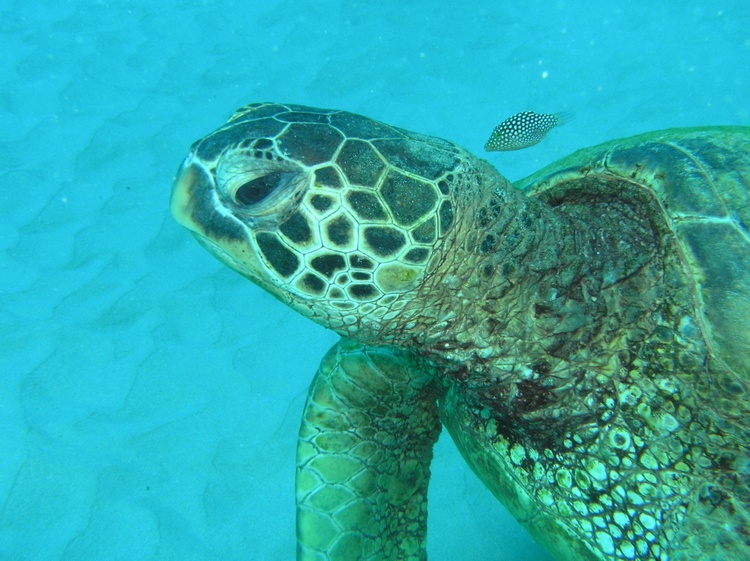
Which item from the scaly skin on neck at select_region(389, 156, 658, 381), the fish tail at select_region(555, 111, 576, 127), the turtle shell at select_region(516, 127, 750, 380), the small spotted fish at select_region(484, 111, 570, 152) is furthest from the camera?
the fish tail at select_region(555, 111, 576, 127)

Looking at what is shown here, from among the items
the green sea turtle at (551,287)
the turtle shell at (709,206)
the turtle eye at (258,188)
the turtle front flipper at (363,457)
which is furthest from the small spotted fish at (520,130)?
the turtle eye at (258,188)

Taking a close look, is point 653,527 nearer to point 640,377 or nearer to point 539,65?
point 640,377

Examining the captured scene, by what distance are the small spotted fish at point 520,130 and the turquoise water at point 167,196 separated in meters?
1.58

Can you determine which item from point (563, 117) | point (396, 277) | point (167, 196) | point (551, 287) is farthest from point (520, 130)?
point (167, 196)

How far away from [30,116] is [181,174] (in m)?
5.83

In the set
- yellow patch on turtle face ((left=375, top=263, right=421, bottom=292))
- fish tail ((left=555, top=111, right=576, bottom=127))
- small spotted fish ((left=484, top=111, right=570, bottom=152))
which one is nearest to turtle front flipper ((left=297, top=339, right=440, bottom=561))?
yellow patch on turtle face ((left=375, top=263, right=421, bottom=292))

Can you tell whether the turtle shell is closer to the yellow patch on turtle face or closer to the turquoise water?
the yellow patch on turtle face

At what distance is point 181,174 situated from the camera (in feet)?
5.01

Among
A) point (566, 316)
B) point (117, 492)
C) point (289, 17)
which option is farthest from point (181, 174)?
point (289, 17)

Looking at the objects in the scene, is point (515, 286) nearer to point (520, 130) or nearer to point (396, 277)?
point (396, 277)

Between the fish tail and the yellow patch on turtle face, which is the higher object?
the fish tail

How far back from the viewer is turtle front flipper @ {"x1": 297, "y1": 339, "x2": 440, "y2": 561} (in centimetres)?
211

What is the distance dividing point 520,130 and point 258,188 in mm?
2803

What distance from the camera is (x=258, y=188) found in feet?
4.70
